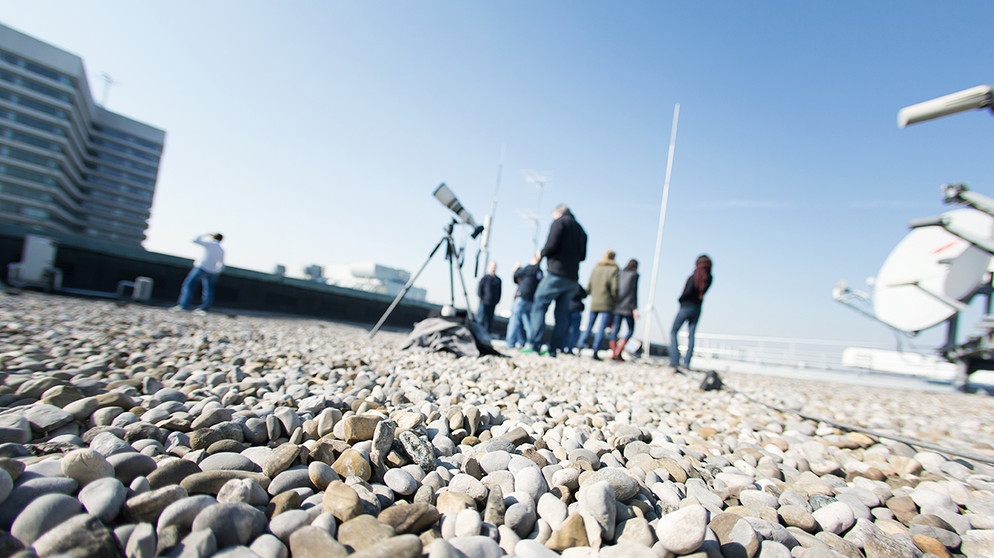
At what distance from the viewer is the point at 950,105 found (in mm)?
2602

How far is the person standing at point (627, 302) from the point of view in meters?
6.81

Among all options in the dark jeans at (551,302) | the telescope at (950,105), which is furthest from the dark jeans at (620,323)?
the telescope at (950,105)

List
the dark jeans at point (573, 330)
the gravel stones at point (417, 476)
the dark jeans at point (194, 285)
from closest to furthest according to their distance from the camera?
1. the gravel stones at point (417, 476)
2. the dark jeans at point (194, 285)
3. the dark jeans at point (573, 330)

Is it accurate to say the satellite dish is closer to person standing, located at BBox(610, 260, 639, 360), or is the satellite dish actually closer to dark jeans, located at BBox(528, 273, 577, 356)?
person standing, located at BBox(610, 260, 639, 360)

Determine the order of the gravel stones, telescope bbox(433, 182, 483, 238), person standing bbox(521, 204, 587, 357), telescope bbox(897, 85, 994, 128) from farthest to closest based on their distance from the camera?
person standing bbox(521, 204, 587, 357) < telescope bbox(433, 182, 483, 238) < telescope bbox(897, 85, 994, 128) < the gravel stones

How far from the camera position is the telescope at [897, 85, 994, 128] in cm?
254

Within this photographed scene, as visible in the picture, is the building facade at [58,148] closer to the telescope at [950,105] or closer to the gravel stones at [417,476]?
the gravel stones at [417,476]

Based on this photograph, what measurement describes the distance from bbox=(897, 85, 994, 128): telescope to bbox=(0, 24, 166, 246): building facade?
5744cm

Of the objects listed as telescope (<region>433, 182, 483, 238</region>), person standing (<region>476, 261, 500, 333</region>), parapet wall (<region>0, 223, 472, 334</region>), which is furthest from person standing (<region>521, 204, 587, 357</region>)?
parapet wall (<region>0, 223, 472, 334</region>)

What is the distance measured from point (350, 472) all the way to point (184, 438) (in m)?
0.51

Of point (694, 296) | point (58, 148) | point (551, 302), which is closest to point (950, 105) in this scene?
point (694, 296)

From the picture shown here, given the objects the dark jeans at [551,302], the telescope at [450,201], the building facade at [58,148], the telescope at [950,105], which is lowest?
the dark jeans at [551,302]

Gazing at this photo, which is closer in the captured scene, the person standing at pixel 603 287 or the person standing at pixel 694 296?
the person standing at pixel 694 296

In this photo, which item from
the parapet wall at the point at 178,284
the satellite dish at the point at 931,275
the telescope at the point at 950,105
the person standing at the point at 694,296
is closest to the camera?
the telescope at the point at 950,105
